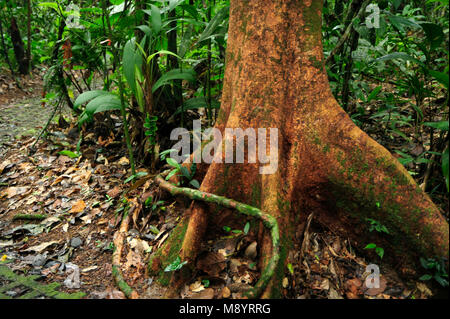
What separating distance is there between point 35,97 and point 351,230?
764 centimetres

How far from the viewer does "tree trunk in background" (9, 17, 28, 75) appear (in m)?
7.32

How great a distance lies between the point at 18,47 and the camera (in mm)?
7586

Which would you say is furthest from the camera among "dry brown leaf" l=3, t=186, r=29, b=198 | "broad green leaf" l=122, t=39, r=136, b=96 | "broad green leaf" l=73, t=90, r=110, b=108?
"dry brown leaf" l=3, t=186, r=29, b=198

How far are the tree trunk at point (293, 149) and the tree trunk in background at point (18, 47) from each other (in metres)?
7.56

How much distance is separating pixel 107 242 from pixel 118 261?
0.40 meters

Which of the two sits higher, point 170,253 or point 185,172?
point 185,172

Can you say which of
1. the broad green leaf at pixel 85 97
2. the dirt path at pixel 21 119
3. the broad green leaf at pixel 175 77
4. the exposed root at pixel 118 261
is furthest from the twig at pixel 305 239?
the dirt path at pixel 21 119

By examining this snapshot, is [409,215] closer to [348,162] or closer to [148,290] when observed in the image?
[348,162]

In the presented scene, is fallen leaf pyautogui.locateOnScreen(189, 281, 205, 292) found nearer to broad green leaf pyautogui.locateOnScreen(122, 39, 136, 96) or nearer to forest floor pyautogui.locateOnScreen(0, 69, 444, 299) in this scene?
forest floor pyautogui.locateOnScreen(0, 69, 444, 299)

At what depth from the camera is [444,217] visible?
1.95 meters

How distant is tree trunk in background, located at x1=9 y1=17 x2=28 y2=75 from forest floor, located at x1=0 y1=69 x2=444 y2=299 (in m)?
4.98

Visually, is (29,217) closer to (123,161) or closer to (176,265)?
(123,161)

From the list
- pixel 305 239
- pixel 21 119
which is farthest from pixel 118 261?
pixel 21 119

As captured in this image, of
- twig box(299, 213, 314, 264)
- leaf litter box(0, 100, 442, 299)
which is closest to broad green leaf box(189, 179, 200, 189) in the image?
leaf litter box(0, 100, 442, 299)
